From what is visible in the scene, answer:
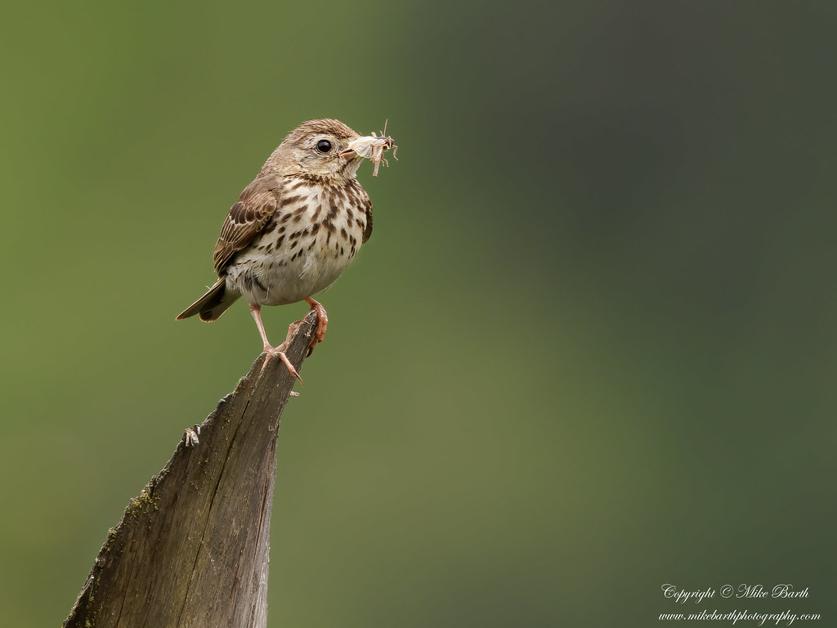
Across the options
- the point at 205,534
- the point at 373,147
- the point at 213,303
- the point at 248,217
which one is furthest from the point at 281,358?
the point at 213,303

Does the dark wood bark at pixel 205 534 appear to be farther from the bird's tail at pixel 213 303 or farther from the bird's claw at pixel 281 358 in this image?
the bird's tail at pixel 213 303

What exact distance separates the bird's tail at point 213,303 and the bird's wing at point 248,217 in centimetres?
31

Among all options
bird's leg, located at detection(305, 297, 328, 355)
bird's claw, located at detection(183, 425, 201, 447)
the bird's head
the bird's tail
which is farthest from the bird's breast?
bird's claw, located at detection(183, 425, 201, 447)

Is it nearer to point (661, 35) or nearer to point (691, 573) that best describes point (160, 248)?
point (691, 573)

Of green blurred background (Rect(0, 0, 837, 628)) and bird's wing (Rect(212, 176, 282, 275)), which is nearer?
bird's wing (Rect(212, 176, 282, 275))

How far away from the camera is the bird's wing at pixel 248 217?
36.4ft

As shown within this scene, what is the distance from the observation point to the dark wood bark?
841 cm

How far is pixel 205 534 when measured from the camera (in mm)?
8570

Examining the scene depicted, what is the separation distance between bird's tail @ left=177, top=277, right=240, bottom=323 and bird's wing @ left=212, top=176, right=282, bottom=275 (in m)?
0.31

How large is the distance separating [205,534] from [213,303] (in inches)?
140

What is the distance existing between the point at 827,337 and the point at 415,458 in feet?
42.6

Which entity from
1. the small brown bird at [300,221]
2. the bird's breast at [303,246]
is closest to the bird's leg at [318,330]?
the small brown bird at [300,221]

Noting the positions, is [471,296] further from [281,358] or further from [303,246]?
[281,358]

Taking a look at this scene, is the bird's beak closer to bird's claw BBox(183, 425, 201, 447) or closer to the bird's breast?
the bird's breast
